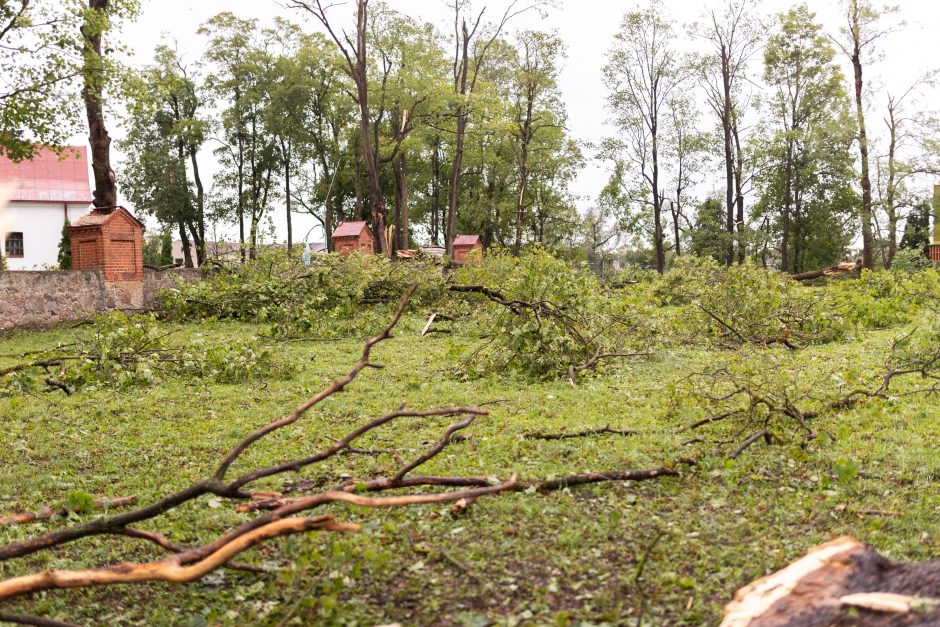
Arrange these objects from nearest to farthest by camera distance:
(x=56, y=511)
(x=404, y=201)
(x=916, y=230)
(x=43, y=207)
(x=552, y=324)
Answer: (x=56, y=511), (x=552, y=324), (x=916, y=230), (x=404, y=201), (x=43, y=207)

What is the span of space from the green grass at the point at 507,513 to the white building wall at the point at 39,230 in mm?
41843

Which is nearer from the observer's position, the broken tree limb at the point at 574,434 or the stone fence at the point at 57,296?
the broken tree limb at the point at 574,434

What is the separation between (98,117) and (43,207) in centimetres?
3097

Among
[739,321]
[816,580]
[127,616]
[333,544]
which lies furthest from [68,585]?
[739,321]

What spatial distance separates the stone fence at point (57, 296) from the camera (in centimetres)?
1396

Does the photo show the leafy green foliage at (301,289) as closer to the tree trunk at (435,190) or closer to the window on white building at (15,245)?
the tree trunk at (435,190)

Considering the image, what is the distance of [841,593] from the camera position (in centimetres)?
248

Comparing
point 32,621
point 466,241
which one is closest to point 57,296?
point 32,621

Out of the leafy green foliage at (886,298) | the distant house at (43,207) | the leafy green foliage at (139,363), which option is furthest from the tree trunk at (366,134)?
the distant house at (43,207)

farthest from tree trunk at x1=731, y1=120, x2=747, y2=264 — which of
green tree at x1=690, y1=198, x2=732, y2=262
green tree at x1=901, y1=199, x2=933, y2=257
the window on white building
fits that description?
the window on white building

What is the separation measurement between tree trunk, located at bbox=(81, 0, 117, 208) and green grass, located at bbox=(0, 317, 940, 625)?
36.0 feet

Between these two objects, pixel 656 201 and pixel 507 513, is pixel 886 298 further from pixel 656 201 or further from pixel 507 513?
pixel 656 201

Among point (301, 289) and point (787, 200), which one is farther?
point (787, 200)

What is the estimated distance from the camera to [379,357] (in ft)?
32.2
